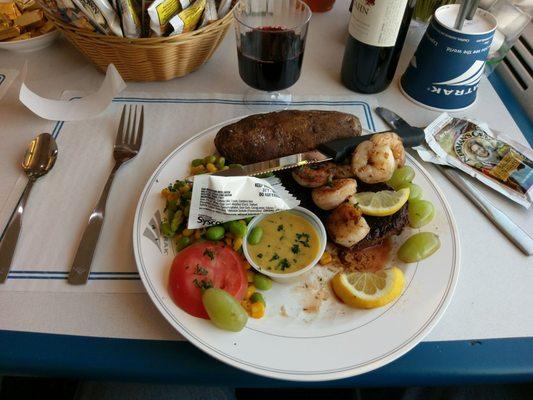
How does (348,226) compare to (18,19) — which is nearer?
(348,226)

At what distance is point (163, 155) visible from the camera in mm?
1078

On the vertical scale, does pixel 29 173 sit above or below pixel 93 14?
below

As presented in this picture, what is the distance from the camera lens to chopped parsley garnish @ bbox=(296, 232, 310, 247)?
848mm

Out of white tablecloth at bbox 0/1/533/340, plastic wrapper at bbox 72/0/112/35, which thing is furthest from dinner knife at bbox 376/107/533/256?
plastic wrapper at bbox 72/0/112/35

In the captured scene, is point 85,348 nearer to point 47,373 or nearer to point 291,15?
point 47,373

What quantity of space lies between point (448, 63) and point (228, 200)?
79cm

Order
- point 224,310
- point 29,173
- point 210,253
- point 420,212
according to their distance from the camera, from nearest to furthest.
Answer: point 224,310 → point 210,253 → point 420,212 → point 29,173

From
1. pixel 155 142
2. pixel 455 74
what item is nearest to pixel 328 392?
pixel 155 142

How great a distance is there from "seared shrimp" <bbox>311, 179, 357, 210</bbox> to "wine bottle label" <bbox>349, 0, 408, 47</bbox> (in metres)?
0.47

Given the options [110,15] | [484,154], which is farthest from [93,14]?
[484,154]

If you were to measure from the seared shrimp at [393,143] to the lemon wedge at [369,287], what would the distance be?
0.29m

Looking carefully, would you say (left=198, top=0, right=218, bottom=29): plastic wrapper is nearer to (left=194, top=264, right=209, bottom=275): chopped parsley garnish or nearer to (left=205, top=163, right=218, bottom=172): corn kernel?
(left=205, top=163, right=218, bottom=172): corn kernel

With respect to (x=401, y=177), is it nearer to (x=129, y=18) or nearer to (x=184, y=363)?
(x=184, y=363)

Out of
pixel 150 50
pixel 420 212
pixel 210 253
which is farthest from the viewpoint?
pixel 150 50
